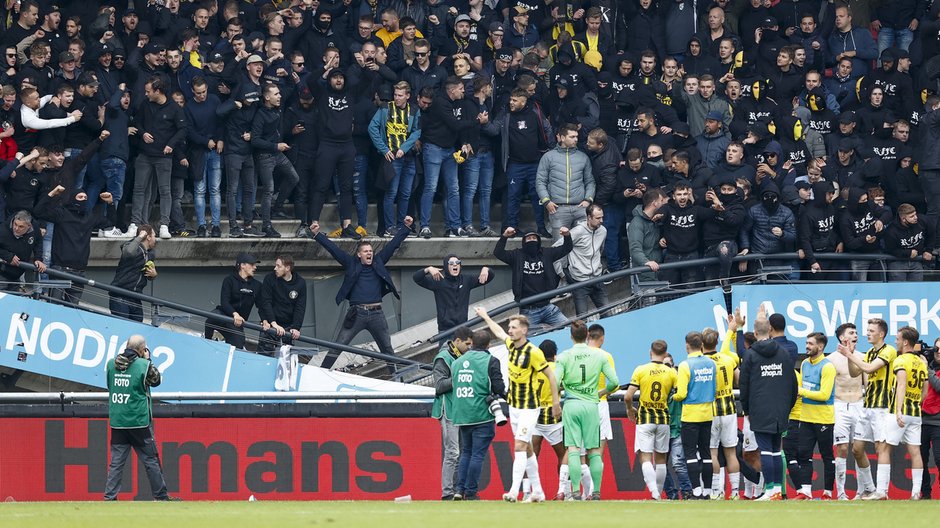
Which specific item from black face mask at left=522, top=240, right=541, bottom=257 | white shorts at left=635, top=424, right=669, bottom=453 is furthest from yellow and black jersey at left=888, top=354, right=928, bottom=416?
black face mask at left=522, top=240, right=541, bottom=257

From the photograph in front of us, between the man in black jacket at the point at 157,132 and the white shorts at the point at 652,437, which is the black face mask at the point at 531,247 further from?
the white shorts at the point at 652,437

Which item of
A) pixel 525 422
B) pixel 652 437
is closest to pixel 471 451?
pixel 525 422

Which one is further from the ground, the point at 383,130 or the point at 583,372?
the point at 383,130

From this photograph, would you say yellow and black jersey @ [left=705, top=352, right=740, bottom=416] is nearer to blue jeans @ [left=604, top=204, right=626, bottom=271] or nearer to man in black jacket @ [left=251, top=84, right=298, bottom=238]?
blue jeans @ [left=604, top=204, right=626, bottom=271]

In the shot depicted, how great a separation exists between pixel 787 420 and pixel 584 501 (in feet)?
6.65

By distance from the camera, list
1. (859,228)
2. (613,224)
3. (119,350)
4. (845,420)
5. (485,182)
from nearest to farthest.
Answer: (845,420), (119,350), (859,228), (613,224), (485,182)

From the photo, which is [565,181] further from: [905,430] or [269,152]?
[905,430]

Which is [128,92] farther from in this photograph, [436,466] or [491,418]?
[491,418]

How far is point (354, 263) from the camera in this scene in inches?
763

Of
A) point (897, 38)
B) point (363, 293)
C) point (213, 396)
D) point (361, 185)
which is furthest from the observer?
point (897, 38)

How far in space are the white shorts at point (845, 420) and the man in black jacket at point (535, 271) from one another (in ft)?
15.6

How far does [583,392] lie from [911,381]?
3.03m

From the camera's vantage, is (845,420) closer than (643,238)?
Yes

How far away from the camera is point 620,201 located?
798 inches
